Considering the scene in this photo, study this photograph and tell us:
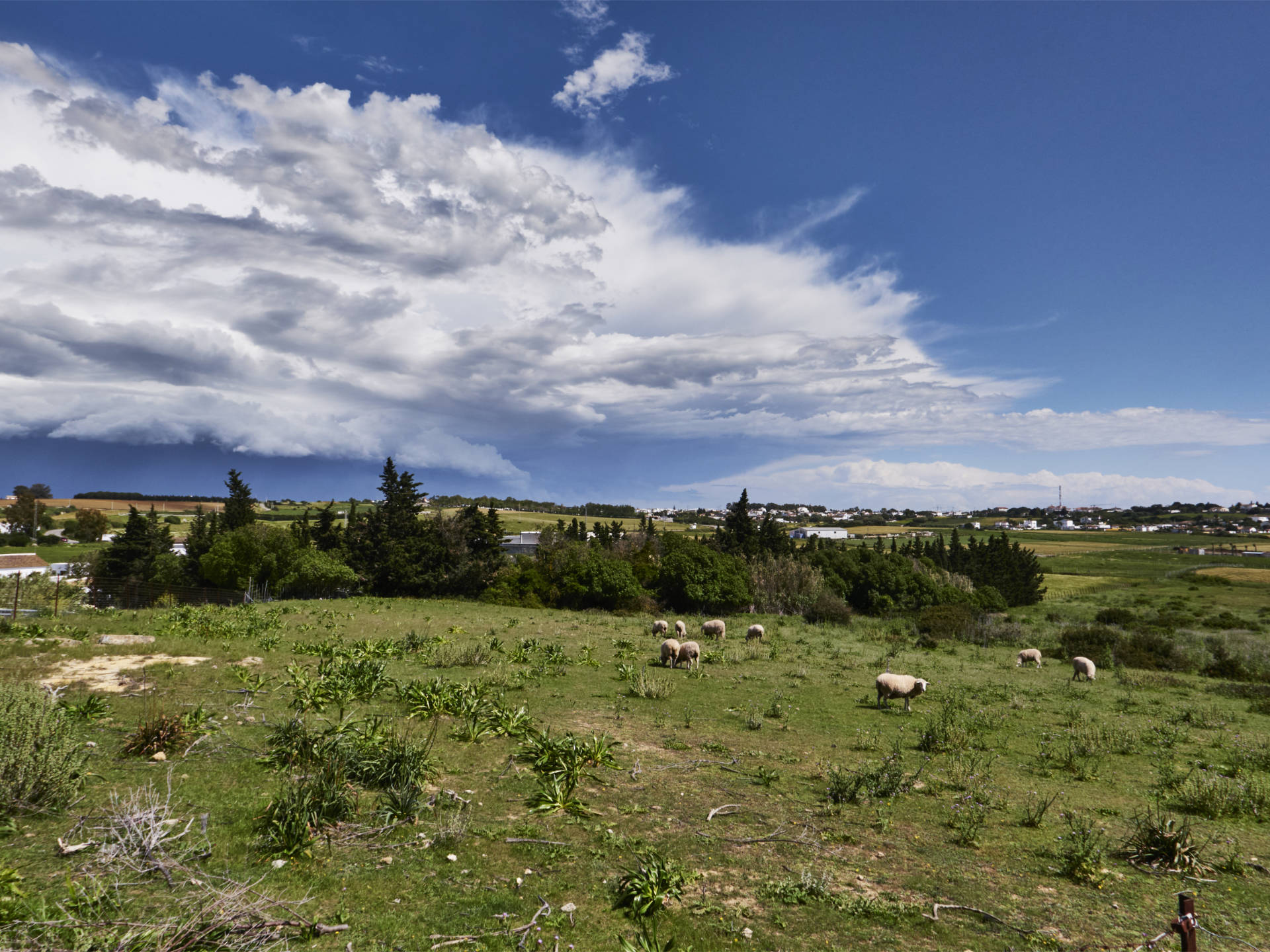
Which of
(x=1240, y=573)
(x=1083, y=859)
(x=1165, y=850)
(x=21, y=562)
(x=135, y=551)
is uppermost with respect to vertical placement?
(x=1083, y=859)

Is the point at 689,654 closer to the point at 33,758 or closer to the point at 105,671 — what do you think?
the point at 105,671

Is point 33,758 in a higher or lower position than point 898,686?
higher

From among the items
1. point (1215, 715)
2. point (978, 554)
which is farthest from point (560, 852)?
point (978, 554)

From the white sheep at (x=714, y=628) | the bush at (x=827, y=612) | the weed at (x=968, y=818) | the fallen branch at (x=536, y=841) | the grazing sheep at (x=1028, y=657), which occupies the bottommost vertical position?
the bush at (x=827, y=612)

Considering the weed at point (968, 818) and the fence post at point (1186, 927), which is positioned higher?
the fence post at point (1186, 927)

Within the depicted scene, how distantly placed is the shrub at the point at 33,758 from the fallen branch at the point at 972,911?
10653 millimetres

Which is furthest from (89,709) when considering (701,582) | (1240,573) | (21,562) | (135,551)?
(1240,573)

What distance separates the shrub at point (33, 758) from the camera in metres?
7.35

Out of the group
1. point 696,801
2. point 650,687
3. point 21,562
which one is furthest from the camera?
Result: point 21,562

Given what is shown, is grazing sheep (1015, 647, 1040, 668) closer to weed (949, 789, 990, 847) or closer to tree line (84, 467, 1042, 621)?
tree line (84, 467, 1042, 621)

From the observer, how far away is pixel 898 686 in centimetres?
1744

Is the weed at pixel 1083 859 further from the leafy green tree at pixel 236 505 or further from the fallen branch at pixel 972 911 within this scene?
the leafy green tree at pixel 236 505

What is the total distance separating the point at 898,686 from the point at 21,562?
111 meters

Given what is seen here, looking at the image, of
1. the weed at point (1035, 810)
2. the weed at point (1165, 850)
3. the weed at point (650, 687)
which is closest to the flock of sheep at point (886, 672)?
the weed at point (650, 687)
